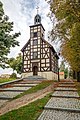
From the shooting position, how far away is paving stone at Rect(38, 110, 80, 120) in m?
8.59

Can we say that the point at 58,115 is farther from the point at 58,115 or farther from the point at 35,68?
the point at 35,68

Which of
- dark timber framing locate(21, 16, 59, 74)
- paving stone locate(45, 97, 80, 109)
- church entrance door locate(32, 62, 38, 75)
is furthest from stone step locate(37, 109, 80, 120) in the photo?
church entrance door locate(32, 62, 38, 75)

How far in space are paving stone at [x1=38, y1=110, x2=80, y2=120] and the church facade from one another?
105ft

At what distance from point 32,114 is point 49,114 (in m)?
0.81

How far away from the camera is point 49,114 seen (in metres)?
9.28

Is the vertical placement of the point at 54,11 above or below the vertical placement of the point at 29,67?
above

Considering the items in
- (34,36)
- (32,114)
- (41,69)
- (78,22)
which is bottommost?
(32,114)

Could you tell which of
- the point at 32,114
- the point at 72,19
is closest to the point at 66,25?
the point at 72,19

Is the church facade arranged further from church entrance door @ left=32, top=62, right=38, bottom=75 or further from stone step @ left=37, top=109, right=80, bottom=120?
stone step @ left=37, top=109, right=80, bottom=120

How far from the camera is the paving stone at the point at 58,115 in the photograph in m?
8.59

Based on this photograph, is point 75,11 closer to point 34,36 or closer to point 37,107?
point 37,107

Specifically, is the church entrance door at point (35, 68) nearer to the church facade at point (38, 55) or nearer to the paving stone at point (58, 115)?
the church facade at point (38, 55)

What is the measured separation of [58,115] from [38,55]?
34536mm

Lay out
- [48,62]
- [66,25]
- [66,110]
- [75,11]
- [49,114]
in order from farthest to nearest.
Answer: [48,62] → [66,25] → [75,11] → [66,110] → [49,114]
